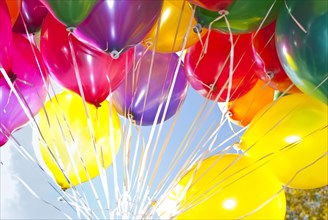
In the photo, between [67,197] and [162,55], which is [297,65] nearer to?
[162,55]

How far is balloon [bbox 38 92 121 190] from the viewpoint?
7.64ft

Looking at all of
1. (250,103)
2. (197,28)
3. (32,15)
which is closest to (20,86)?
(32,15)

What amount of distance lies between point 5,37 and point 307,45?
934 millimetres

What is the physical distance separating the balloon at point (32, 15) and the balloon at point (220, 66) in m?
0.58

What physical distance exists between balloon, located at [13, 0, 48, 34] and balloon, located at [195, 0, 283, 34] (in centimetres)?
61

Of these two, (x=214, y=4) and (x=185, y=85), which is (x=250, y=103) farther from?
(x=214, y=4)

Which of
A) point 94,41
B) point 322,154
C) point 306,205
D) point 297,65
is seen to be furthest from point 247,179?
point 306,205

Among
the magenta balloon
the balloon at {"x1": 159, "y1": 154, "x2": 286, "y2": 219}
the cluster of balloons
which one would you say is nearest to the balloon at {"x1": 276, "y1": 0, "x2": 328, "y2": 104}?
the cluster of balloons

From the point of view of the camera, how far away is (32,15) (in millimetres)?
2135

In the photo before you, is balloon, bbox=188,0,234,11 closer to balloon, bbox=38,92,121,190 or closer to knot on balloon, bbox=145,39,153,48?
knot on balloon, bbox=145,39,153,48

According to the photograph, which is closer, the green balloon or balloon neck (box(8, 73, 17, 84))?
the green balloon

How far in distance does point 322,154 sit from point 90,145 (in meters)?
0.88

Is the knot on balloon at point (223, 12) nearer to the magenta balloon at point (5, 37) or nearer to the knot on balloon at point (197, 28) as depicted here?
the knot on balloon at point (197, 28)

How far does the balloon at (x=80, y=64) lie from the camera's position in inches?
79.0
